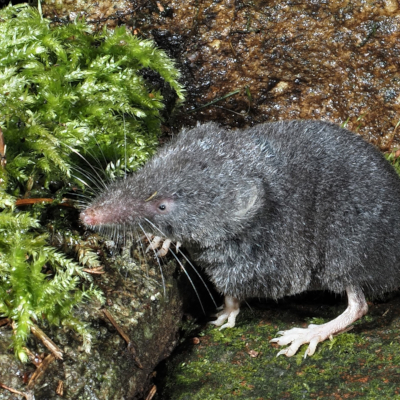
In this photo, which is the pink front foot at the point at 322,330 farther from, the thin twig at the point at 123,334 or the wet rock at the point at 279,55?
the wet rock at the point at 279,55

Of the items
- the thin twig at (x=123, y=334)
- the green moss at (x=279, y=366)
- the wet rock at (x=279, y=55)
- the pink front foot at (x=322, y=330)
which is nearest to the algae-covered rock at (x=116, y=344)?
the thin twig at (x=123, y=334)

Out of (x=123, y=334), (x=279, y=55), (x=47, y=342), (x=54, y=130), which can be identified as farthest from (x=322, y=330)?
(x=279, y=55)

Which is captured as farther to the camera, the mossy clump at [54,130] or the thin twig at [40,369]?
the mossy clump at [54,130]

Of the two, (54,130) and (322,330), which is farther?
(322,330)

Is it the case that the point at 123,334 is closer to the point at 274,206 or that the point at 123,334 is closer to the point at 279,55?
the point at 274,206

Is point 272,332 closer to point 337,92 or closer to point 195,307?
point 195,307

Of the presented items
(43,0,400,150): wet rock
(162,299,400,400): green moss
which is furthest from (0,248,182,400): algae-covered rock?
(43,0,400,150): wet rock
